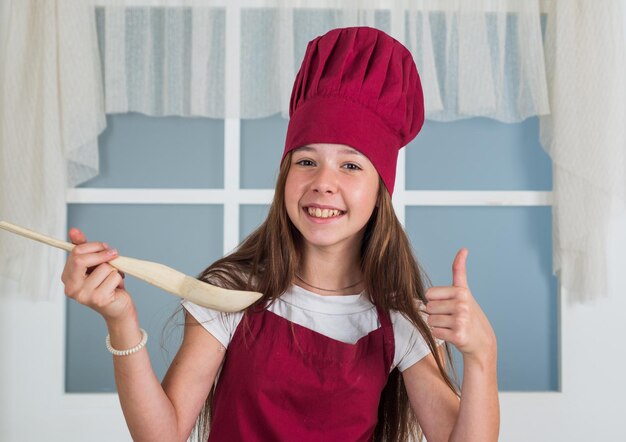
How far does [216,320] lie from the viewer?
124 cm

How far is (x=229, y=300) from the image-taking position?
1.06 meters

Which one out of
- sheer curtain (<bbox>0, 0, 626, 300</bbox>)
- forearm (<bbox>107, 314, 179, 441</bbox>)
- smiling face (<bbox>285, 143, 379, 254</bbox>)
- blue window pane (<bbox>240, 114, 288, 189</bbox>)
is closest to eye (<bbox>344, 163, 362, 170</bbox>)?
smiling face (<bbox>285, 143, 379, 254</bbox>)

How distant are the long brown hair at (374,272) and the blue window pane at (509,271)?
881mm

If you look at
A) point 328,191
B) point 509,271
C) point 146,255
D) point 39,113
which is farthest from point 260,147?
point 328,191

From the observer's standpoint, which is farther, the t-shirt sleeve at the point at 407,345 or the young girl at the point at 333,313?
the t-shirt sleeve at the point at 407,345

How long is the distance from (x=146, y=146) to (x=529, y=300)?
1178 millimetres

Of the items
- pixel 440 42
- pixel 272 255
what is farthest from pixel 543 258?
pixel 272 255

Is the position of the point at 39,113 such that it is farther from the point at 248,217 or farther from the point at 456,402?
the point at 456,402

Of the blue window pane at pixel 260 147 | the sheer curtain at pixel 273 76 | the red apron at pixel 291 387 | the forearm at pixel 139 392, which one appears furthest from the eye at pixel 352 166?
the blue window pane at pixel 260 147

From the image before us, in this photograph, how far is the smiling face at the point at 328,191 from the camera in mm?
1203

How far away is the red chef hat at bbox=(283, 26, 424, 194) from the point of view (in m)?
1.20

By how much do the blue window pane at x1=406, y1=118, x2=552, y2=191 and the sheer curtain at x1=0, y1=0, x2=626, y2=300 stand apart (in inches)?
4.6

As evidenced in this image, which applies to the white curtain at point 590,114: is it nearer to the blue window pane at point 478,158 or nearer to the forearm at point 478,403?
the blue window pane at point 478,158

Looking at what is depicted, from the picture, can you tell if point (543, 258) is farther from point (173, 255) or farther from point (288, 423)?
point (288, 423)
